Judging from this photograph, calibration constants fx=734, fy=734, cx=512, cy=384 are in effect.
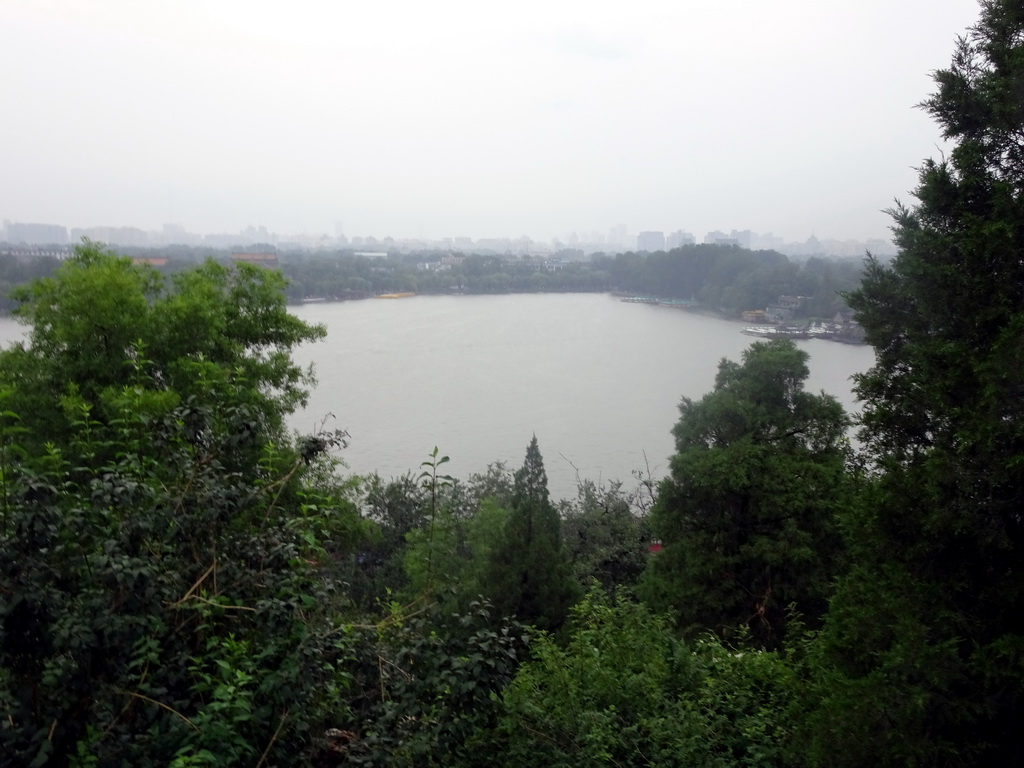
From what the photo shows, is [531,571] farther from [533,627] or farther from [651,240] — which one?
[651,240]

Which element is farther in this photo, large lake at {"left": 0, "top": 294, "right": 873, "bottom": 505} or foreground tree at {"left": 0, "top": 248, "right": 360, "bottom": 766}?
large lake at {"left": 0, "top": 294, "right": 873, "bottom": 505}

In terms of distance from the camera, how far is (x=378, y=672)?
2176 millimetres

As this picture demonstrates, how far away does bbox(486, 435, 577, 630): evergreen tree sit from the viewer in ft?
17.7

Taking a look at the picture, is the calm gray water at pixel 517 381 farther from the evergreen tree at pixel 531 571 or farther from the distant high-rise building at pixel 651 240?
the distant high-rise building at pixel 651 240

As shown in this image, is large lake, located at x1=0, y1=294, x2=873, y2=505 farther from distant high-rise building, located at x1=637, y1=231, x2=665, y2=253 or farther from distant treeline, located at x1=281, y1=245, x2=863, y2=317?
distant high-rise building, located at x1=637, y1=231, x2=665, y2=253

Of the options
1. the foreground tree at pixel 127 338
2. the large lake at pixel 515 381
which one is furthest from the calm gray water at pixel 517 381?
the foreground tree at pixel 127 338

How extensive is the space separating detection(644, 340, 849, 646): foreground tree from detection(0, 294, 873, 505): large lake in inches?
78.5

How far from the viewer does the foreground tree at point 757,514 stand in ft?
20.3

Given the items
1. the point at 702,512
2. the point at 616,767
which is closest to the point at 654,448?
the point at 702,512

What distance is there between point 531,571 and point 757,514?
7.64 ft

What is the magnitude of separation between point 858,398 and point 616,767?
163 centimetres

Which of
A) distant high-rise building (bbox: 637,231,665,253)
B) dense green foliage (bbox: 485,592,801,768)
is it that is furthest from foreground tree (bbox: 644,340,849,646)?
distant high-rise building (bbox: 637,231,665,253)

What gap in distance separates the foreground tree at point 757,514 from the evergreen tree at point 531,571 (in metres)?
1.08

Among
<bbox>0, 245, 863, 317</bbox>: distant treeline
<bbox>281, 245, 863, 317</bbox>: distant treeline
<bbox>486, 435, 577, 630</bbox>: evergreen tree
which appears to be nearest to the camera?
<bbox>486, 435, 577, 630</bbox>: evergreen tree
